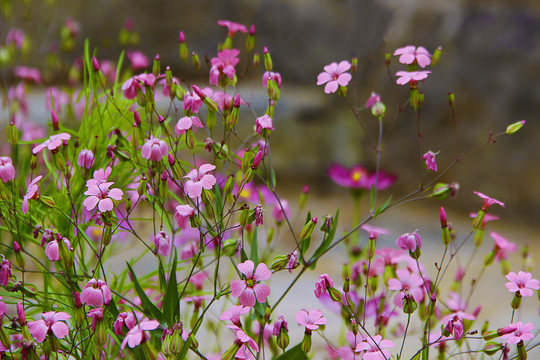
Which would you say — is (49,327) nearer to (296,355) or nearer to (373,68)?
(296,355)

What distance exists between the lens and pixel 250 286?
64 centimetres

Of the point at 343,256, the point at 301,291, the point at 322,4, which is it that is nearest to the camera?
the point at 301,291

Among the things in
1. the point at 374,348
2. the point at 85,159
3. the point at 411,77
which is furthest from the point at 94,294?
the point at 411,77

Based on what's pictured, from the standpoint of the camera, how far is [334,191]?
2.94 m

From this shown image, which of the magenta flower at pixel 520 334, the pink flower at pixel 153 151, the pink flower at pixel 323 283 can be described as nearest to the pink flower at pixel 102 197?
the pink flower at pixel 153 151

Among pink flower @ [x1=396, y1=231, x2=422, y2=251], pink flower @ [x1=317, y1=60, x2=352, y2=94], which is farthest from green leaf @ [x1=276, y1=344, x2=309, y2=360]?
pink flower @ [x1=317, y1=60, x2=352, y2=94]

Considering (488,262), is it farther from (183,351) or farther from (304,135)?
(304,135)

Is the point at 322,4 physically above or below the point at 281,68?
above

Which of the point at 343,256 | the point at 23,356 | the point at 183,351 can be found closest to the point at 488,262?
the point at 183,351

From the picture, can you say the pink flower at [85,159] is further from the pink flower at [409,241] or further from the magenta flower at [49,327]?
the pink flower at [409,241]

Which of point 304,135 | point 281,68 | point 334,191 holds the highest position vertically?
point 281,68

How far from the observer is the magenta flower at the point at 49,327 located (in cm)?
61

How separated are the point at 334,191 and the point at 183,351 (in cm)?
231

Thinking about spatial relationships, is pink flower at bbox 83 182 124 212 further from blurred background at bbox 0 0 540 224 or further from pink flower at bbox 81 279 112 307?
blurred background at bbox 0 0 540 224
